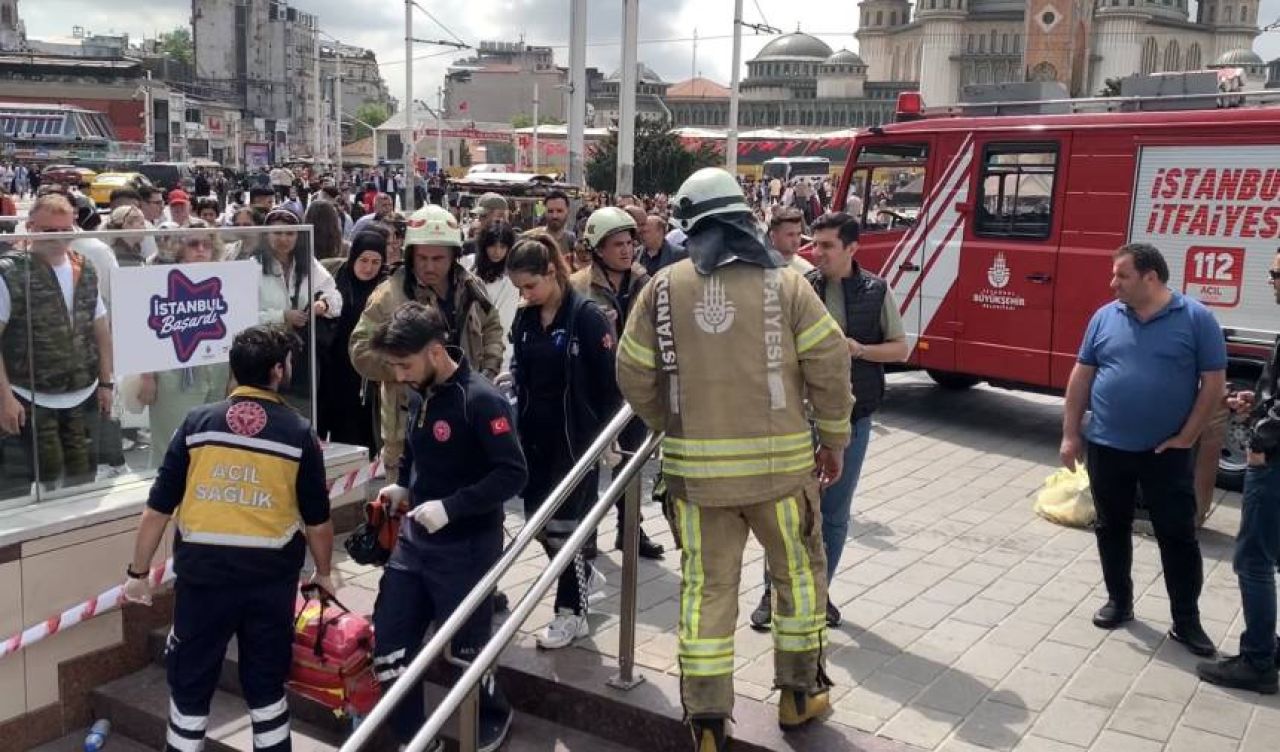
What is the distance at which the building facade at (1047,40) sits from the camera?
296ft

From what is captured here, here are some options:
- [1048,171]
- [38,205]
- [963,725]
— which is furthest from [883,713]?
[1048,171]

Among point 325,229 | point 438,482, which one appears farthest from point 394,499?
point 325,229

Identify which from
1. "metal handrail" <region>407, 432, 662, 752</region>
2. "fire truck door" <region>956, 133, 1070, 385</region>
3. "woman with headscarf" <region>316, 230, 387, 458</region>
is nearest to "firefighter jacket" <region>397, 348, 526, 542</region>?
"metal handrail" <region>407, 432, 662, 752</region>

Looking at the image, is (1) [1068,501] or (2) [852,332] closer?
(2) [852,332]

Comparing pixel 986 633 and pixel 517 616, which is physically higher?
pixel 517 616

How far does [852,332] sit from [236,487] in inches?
107

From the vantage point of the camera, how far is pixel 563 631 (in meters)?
4.95

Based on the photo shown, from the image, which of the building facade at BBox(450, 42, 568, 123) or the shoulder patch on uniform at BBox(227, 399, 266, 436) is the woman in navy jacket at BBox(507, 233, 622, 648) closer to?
the shoulder patch on uniform at BBox(227, 399, 266, 436)

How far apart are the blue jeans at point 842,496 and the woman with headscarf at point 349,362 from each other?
9.19 ft

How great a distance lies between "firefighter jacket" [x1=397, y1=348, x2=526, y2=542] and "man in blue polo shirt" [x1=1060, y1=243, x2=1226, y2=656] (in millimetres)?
2816

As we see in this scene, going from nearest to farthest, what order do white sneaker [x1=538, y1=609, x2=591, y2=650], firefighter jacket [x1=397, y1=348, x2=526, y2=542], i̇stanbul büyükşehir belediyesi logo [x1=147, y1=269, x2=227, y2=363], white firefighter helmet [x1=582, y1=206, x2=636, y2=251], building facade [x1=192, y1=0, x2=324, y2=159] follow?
firefighter jacket [x1=397, y1=348, x2=526, y2=542]
white sneaker [x1=538, y1=609, x2=591, y2=650]
i̇stanbul büyükşehir belediyesi logo [x1=147, y1=269, x2=227, y2=363]
white firefighter helmet [x1=582, y1=206, x2=636, y2=251]
building facade [x1=192, y1=0, x2=324, y2=159]

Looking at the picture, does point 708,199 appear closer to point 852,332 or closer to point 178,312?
point 852,332

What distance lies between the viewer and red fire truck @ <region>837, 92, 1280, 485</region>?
839cm

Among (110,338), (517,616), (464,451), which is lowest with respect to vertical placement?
(517,616)
